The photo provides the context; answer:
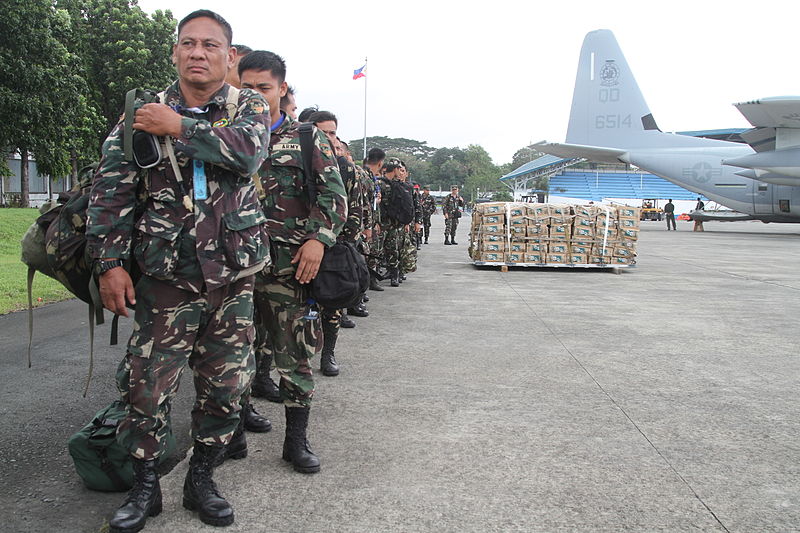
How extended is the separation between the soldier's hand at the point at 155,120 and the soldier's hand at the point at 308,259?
34.5 inches

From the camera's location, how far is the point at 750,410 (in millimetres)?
3904

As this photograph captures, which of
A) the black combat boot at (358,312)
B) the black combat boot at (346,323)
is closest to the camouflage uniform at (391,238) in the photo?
the black combat boot at (358,312)

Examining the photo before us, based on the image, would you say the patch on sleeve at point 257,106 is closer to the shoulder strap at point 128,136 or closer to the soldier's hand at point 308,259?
the shoulder strap at point 128,136

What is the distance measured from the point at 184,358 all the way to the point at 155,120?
0.87m

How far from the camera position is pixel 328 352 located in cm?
471

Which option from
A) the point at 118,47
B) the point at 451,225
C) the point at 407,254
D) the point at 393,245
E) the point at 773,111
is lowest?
the point at 407,254

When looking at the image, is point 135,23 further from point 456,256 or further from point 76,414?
point 76,414

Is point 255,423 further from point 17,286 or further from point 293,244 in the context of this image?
point 17,286

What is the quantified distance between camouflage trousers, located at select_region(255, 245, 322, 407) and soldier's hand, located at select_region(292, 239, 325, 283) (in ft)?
0.30

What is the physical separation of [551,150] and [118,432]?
32143 mm

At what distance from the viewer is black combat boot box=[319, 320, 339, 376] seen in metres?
4.59

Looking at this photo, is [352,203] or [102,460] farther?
[352,203]

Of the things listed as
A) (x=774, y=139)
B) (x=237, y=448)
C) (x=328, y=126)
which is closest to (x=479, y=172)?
(x=774, y=139)

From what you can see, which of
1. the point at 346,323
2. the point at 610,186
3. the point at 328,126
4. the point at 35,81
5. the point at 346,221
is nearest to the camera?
the point at 346,221
